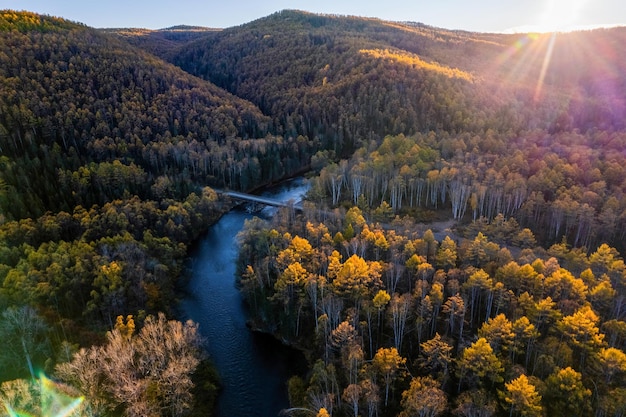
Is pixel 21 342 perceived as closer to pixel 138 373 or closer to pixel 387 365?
pixel 138 373

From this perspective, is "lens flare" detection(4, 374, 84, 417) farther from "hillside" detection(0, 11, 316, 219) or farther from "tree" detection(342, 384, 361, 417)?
"hillside" detection(0, 11, 316, 219)

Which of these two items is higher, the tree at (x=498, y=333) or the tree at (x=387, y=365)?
the tree at (x=498, y=333)

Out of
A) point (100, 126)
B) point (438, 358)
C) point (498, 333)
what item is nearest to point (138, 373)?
point (438, 358)

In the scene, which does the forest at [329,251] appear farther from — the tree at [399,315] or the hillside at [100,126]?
the hillside at [100,126]

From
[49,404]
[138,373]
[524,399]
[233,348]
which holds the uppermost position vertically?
[49,404]

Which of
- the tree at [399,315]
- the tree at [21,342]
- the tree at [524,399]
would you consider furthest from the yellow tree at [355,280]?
the tree at [21,342]
